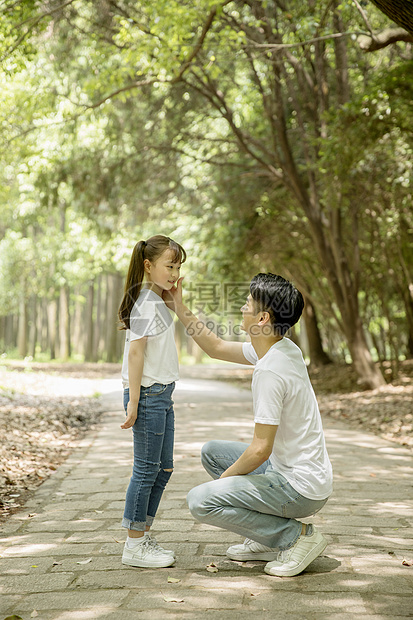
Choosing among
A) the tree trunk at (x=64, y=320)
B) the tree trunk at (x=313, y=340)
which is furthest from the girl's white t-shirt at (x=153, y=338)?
the tree trunk at (x=64, y=320)

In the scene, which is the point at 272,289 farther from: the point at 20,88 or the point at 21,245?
the point at 21,245

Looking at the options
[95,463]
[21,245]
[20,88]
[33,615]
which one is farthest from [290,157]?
[21,245]

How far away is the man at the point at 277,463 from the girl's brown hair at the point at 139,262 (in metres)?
0.64

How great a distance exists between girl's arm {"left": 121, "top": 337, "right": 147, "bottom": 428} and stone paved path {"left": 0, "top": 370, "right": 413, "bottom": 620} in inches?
34.0

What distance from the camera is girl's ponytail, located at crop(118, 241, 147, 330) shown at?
12.2 ft

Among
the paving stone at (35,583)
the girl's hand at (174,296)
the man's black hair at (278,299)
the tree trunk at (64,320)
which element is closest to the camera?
the paving stone at (35,583)

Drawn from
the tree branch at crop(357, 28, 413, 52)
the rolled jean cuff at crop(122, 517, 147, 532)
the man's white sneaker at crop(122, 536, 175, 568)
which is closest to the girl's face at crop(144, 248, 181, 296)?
the rolled jean cuff at crop(122, 517, 147, 532)

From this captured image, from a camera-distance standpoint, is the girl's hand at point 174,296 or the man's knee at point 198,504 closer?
the man's knee at point 198,504

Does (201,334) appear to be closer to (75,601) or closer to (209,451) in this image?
(209,451)

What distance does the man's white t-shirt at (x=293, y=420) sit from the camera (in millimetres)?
3291

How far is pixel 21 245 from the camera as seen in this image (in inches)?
1152

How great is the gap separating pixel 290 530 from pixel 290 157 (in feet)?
32.2

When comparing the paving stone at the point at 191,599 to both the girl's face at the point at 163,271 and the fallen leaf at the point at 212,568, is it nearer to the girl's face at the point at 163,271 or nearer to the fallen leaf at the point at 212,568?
the fallen leaf at the point at 212,568

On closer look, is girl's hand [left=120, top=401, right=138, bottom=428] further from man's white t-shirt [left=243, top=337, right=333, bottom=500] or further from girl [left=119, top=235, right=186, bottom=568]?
man's white t-shirt [left=243, top=337, right=333, bottom=500]
